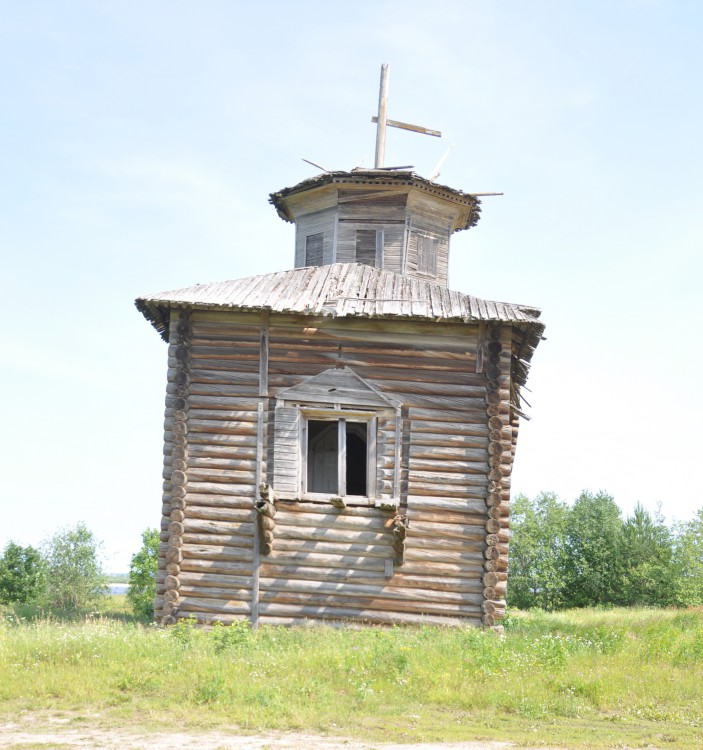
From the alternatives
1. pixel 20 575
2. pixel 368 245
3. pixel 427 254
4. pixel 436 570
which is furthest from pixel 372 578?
pixel 20 575

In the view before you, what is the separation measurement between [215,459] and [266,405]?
1250 mm

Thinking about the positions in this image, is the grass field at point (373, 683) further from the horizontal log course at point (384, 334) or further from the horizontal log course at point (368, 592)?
the horizontal log course at point (384, 334)

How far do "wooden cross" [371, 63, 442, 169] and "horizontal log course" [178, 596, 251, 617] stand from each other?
36.7 ft

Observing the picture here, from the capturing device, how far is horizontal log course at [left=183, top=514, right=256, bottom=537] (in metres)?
14.7

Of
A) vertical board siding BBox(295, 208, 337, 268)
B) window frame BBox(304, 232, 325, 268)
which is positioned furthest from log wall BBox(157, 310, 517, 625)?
window frame BBox(304, 232, 325, 268)

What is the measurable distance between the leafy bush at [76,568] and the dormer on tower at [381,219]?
64.6 feet

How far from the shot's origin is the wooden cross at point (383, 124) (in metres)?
21.2

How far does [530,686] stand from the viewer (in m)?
10.8

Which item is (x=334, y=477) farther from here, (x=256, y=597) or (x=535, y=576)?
(x=535, y=576)

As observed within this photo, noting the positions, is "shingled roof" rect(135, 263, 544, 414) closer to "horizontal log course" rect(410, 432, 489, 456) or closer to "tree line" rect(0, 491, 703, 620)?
"horizontal log course" rect(410, 432, 489, 456)

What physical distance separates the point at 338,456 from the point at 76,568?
22403 millimetres

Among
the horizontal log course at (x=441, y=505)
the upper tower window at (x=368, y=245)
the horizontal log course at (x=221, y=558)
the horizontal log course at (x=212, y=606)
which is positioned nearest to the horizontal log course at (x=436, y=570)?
the horizontal log course at (x=441, y=505)

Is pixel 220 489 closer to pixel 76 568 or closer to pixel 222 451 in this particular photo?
pixel 222 451

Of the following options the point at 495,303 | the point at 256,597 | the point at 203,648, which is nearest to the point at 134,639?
the point at 203,648
